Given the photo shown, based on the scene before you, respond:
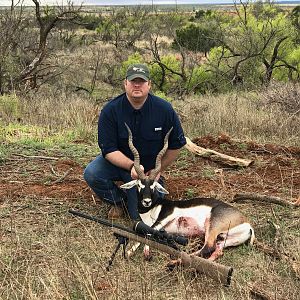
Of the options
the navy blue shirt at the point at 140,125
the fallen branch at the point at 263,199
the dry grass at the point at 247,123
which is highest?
the navy blue shirt at the point at 140,125

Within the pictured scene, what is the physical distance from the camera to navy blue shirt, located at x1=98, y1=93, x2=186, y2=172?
5.92 m

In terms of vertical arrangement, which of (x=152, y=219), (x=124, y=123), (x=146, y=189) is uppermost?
(x=124, y=123)

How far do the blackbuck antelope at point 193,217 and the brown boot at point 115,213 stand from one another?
2.26 feet

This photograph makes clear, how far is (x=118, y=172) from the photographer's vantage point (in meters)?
6.29

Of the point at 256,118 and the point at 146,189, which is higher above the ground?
the point at 146,189

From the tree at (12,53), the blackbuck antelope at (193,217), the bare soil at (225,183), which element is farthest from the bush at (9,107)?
the blackbuck antelope at (193,217)

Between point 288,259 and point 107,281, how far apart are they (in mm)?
1673

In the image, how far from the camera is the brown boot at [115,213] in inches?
237

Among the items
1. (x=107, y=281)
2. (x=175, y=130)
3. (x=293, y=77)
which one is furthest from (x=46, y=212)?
(x=293, y=77)

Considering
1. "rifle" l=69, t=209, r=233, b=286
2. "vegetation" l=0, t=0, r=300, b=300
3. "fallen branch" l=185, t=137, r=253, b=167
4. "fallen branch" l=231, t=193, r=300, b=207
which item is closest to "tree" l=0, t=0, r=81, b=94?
"vegetation" l=0, t=0, r=300, b=300

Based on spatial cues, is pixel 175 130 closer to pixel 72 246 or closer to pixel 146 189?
pixel 146 189

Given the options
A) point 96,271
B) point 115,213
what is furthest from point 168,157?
point 96,271

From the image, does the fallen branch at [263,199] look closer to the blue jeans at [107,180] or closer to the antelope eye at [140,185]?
the blue jeans at [107,180]

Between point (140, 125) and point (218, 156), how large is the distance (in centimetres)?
233
